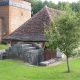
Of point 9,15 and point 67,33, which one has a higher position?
point 9,15

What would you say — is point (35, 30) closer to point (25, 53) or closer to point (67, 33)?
point (25, 53)

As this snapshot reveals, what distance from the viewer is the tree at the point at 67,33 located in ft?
39.1

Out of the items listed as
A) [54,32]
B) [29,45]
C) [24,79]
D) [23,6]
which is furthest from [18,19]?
[24,79]

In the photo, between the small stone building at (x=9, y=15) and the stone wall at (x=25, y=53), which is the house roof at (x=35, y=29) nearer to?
the stone wall at (x=25, y=53)

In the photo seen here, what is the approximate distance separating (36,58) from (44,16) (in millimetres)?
4791

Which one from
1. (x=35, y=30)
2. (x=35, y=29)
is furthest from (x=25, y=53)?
(x=35, y=29)

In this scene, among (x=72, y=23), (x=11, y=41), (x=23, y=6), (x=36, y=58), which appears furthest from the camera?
(x=23, y=6)

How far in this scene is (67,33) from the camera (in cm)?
1201

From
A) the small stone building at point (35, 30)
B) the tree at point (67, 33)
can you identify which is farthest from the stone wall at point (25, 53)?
the tree at point (67, 33)

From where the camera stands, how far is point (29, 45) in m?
18.4

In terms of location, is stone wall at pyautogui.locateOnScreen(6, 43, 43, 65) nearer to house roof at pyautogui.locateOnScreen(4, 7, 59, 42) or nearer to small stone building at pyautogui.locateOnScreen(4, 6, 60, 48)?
small stone building at pyautogui.locateOnScreen(4, 6, 60, 48)

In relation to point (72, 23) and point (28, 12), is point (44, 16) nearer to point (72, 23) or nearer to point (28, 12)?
point (72, 23)

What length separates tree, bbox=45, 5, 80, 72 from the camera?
1193 cm

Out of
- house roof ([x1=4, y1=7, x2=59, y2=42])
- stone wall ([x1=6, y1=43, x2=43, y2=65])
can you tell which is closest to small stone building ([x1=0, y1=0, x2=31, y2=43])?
house roof ([x1=4, y1=7, x2=59, y2=42])
